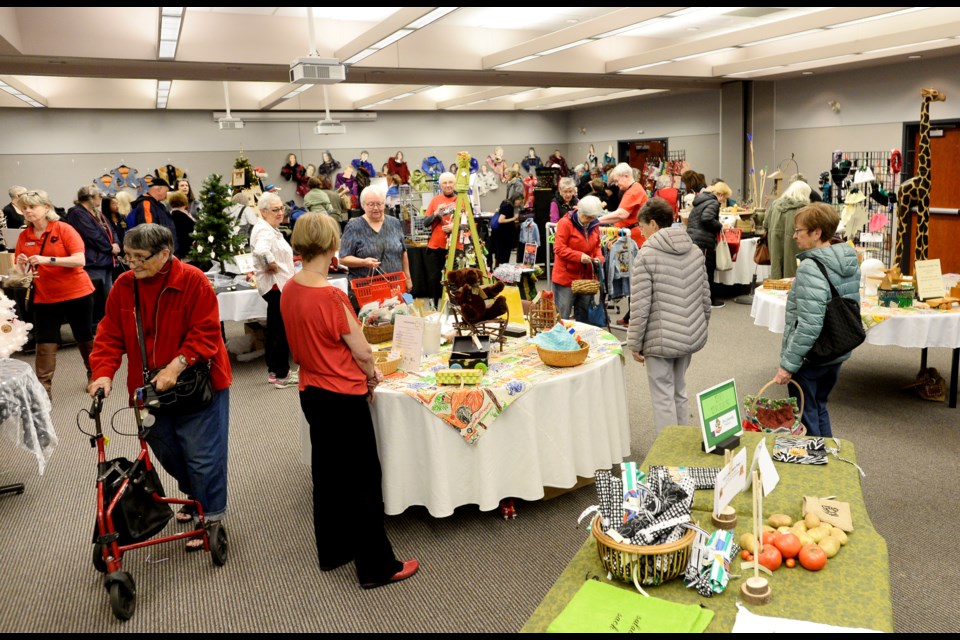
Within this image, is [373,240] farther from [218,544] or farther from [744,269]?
[744,269]

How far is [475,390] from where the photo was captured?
317 cm

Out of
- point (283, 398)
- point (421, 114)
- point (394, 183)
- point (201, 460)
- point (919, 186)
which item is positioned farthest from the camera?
point (421, 114)

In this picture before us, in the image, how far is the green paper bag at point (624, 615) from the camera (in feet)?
5.26

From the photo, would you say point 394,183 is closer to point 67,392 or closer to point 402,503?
point 67,392

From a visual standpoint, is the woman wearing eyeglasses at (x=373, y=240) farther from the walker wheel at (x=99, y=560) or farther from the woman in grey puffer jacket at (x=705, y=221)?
the woman in grey puffer jacket at (x=705, y=221)

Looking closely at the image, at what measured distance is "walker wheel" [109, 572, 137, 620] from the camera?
9.16 ft

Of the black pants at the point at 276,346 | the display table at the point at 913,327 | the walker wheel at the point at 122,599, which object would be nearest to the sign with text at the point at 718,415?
the display table at the point at 913,327

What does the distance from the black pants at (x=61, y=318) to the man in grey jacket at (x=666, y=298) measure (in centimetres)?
417

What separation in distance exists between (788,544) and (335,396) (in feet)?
5.52

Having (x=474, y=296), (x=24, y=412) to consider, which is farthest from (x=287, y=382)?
(x=474, y=296)

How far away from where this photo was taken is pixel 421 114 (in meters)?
16.6

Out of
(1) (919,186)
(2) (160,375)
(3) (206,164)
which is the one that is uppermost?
(3) (206,164)

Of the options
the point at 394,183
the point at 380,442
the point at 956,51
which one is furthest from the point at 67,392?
the point at 956,51

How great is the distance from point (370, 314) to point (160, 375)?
124 centimetres
